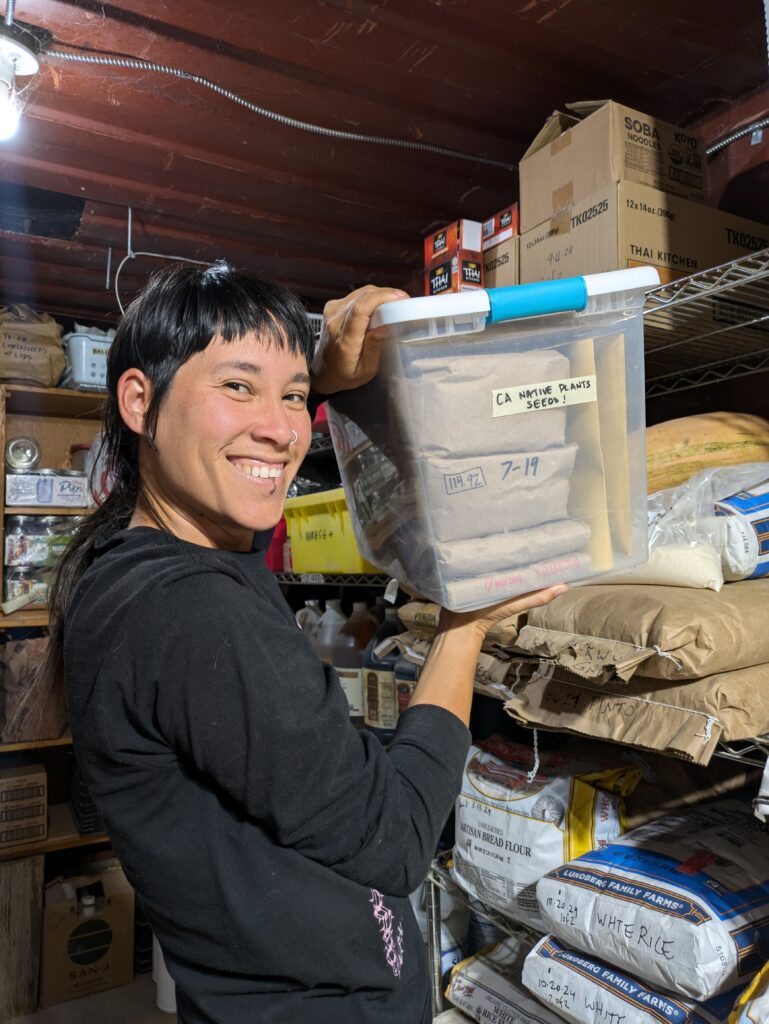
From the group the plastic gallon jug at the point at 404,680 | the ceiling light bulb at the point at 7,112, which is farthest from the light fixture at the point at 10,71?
the plastic gallon jug at the point at 404,680

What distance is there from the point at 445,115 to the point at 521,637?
1200 millimetres

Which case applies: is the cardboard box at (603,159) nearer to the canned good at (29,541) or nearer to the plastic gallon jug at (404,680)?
the plastic gallon jug at (404,680)

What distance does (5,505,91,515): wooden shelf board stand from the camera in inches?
107

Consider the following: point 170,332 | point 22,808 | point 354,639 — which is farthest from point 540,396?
point 22,808

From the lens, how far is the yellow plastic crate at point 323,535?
2.13 metres

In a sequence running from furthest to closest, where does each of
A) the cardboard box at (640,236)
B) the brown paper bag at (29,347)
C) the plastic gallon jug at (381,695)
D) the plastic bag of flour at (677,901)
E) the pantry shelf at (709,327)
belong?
1. the brown paper bag at (29,347)
2. the plastic gallon jug at (381,695)
3. the cardboard box at (640,236)
4. the pantry shelf at (709,327)
5. the plastic bag of flour at (677,901)

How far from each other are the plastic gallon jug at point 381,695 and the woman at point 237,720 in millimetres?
1153

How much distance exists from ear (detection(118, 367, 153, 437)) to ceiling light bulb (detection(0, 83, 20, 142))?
1.00 m

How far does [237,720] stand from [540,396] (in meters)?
0.45

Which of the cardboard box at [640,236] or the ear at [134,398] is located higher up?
the cardboard box at [640,236]

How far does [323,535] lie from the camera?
7.41 ft

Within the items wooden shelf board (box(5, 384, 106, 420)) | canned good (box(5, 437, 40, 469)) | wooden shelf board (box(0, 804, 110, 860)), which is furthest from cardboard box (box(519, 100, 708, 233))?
wooden shelf board (box(0, 804, 110, 860))

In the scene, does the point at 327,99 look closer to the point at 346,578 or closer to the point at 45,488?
the point at 346,578

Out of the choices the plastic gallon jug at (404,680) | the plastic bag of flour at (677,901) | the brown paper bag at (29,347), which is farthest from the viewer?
the brown paper bag at (29,347)
